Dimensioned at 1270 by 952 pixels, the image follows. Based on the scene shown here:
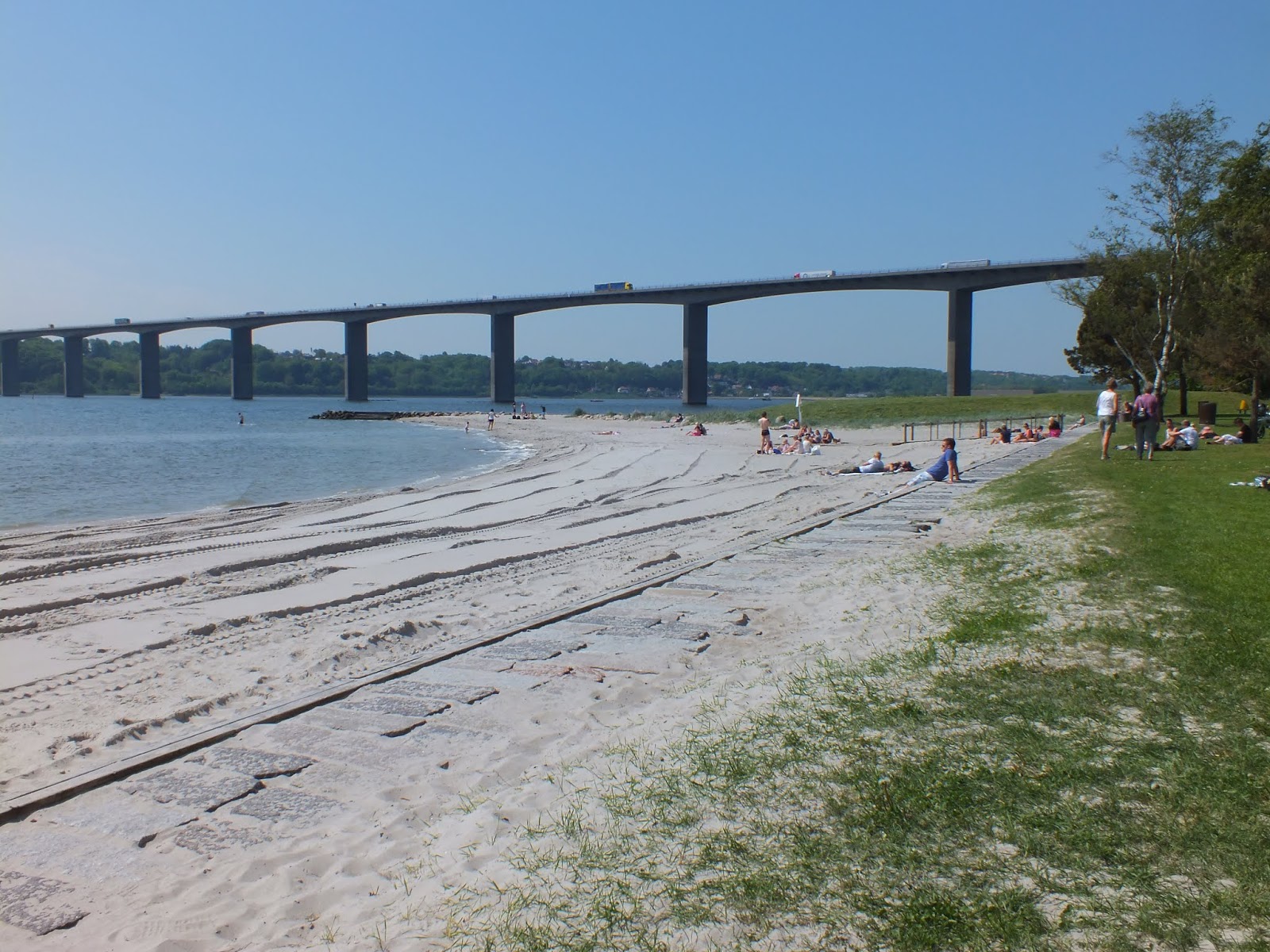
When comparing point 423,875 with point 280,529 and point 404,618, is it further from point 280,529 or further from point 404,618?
point 280,529

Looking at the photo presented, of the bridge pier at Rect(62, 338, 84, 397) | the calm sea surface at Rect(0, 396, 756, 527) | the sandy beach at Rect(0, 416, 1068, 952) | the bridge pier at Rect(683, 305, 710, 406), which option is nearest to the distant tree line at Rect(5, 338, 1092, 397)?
the bridge pier at Rect(62, 338, 84, 397)

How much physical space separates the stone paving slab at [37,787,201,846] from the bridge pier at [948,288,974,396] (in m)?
79.0

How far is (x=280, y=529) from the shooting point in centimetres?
1633

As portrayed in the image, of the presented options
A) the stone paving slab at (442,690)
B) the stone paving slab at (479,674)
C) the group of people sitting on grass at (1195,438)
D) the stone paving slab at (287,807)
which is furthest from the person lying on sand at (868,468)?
the stone paving slab at (287,807)

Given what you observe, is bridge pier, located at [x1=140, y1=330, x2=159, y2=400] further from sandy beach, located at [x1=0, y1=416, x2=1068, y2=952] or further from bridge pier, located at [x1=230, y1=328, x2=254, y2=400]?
sandy beach, located at [x1=0, y1=416, x2=1068, y2=952]

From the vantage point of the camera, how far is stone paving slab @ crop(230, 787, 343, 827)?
167 inches

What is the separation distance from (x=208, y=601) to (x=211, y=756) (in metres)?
5.05

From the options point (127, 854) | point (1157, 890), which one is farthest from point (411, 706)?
point (1157, 890)

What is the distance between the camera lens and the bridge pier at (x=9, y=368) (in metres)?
142

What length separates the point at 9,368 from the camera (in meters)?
144

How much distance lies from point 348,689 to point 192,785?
4.50 ft

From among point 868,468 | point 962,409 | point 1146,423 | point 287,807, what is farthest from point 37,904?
point 962,409

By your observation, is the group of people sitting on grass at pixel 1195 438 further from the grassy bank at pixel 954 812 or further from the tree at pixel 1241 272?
the grassy bank at pixel 954 812

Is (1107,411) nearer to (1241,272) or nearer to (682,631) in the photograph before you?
(1241,272)
